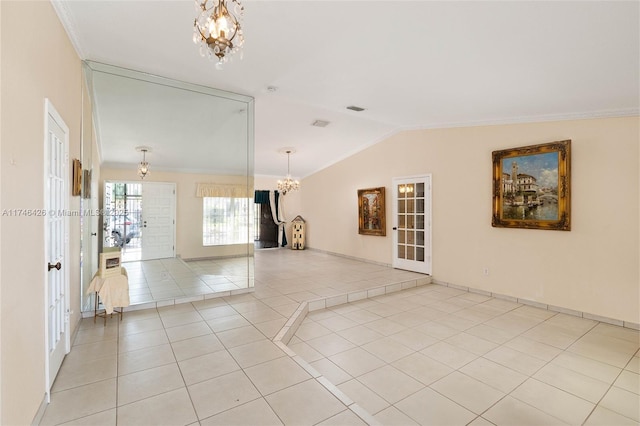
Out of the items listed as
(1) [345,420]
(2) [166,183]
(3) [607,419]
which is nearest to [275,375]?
(1) [345,420]

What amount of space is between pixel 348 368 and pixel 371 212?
4.71 metres

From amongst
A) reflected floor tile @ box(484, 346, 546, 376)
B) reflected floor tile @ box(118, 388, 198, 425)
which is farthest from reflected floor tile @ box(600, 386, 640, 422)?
reflected floor tile @ box(118, 388, 198, 425)

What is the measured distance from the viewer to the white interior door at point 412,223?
5.90 m

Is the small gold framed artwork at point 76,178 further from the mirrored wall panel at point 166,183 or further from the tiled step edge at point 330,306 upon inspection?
the tiled step edge at point 330,306

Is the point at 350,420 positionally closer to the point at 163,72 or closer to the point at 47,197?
the point at 47,197

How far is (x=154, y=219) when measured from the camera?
407cm

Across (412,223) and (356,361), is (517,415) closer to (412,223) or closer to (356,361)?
(356,361)

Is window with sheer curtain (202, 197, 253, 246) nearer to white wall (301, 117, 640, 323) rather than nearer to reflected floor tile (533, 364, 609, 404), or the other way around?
white wall (301, 117, 640, 323)

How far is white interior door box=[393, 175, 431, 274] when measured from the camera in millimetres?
5898

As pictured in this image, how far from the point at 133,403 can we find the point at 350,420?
141 cm

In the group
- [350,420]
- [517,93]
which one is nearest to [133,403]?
[350,420]

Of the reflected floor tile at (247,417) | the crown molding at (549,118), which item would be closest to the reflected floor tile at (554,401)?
the reflected floor tile at (247,417)

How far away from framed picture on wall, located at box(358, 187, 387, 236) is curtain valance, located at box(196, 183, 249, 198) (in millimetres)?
3244

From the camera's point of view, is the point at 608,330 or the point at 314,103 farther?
the point at 314,103
